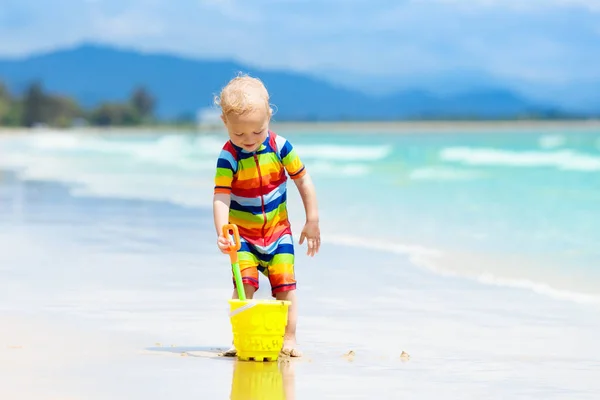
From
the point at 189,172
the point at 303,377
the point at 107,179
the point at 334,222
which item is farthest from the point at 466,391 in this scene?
the point at 189,172

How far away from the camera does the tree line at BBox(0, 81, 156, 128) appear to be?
14650cm

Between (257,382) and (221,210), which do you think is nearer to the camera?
(257,382)

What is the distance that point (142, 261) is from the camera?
26.0 feet

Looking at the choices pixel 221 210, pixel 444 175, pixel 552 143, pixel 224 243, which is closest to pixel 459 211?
pixel 221 210

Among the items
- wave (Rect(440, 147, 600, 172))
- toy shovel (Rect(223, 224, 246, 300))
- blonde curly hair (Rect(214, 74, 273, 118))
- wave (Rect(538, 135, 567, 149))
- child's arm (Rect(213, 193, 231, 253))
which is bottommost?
toy shovel (Rect(223, 224, 246, 300))

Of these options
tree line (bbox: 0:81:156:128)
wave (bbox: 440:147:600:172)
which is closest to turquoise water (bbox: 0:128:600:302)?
wave (bbox: 440:147:600:172)

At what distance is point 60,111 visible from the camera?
153875 mm

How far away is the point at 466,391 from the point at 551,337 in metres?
1.30

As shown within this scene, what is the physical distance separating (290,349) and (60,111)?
501ft

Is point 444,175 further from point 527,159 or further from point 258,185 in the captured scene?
point 258,185

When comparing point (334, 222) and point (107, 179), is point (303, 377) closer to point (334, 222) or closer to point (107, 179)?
point (334, 222)

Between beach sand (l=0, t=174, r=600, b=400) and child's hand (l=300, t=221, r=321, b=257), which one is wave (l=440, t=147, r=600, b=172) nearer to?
beach sand (l=0, t=174, r=600, b=400)

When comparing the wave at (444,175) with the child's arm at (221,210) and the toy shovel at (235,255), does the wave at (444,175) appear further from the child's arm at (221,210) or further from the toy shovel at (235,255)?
the toy shovel at (235,255)

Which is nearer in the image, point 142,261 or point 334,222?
point 142,261
